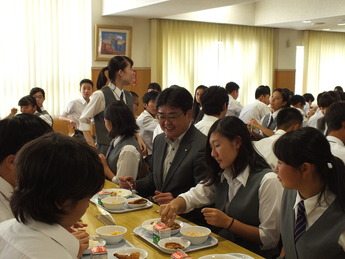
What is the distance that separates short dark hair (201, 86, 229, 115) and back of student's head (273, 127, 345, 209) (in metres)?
2.08

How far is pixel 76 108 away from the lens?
6.43m

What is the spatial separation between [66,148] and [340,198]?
3.76ft

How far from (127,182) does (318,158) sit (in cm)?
144

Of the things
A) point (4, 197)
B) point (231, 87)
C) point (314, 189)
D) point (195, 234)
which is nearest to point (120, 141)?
point (195, 234)

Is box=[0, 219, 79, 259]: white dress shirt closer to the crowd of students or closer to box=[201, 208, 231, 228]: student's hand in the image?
the crowd of students

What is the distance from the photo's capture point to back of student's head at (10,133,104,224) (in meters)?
0.99

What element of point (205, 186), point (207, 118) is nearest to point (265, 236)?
point (205, 186)

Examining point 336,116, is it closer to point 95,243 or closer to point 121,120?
point 121,120

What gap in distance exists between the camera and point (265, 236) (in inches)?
77.8

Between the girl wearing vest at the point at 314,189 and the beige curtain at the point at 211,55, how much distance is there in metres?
6.51

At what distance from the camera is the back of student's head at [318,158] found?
5.38 feet

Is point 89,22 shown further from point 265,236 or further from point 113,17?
point 265,236

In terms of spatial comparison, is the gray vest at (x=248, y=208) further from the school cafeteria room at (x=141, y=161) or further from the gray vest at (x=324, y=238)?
the gray vest at (x=324, y=238)

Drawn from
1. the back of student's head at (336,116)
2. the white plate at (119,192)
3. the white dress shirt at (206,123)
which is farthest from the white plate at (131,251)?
the white dress shirt at (206,123)
